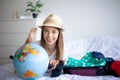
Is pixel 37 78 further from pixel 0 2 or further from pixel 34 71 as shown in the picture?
pixel 0 2

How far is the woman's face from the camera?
129cm

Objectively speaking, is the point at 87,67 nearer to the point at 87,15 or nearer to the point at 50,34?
the point at 50,34

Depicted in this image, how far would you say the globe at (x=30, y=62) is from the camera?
97 centimetres

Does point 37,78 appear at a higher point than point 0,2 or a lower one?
lower

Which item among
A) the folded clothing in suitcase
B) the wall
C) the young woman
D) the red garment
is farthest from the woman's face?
the wall

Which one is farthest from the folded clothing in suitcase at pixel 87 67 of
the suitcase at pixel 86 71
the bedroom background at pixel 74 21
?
the bedroom background at pixel 74 21

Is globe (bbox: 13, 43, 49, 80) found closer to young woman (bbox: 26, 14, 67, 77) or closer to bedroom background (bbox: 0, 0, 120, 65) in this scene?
young woman (bbox: 26, 14, 67, 77)

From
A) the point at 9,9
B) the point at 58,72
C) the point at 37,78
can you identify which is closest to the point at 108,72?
the point at 58,72

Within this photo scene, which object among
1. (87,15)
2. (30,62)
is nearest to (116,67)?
(30,62)

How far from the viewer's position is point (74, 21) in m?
2.89

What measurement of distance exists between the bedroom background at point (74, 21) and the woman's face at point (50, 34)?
1.33 metres

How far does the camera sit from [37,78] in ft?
3.53

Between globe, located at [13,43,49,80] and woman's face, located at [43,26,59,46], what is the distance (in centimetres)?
28

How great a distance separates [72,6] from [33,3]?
74 centimetres
